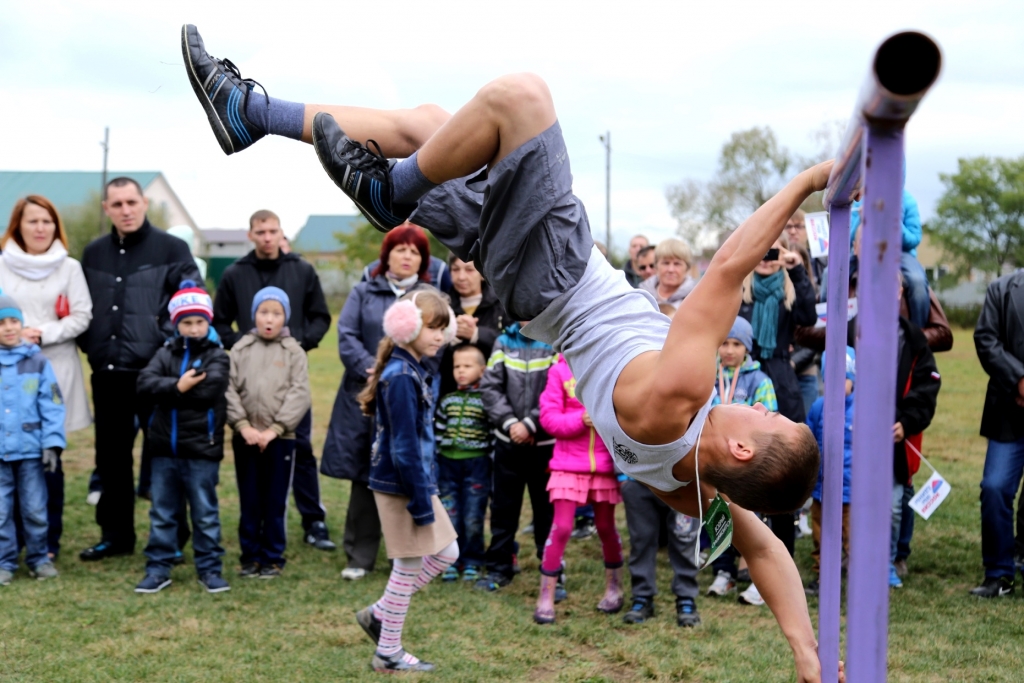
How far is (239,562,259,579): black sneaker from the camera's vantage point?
5.89 meters

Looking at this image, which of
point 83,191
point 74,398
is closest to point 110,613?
point 74,398

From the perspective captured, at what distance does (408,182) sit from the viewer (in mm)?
2893

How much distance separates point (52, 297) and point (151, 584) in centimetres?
195

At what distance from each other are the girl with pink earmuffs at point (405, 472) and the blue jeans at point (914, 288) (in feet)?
9.08

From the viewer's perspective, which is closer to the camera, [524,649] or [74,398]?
[524,649]

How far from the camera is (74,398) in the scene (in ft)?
20.2

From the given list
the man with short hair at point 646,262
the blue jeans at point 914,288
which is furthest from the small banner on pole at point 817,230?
the man with short hair at point 646,262

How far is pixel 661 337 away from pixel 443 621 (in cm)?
288

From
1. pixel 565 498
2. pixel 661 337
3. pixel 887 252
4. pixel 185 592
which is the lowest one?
pixel 185 592

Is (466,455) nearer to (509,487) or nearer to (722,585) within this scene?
(509,487)

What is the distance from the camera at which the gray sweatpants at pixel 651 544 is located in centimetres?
515

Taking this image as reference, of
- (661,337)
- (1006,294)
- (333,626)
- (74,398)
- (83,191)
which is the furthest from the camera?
(83,191)

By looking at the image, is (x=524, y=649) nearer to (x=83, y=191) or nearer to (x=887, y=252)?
(x=887, y=252)

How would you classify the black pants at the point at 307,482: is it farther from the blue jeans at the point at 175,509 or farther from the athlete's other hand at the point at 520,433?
the athlete's other hand at the point at 520,433
